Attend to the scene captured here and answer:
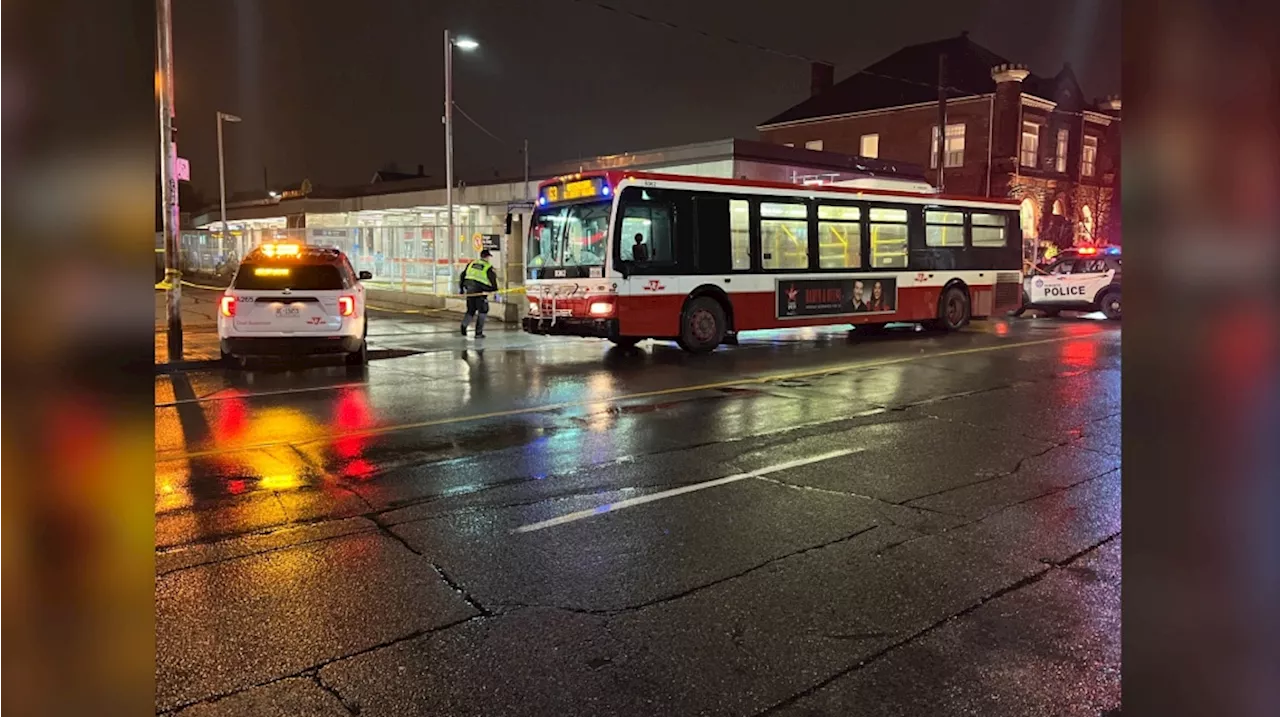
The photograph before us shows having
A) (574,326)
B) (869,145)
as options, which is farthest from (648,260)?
(869,145)

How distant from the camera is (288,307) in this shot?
1270 cm

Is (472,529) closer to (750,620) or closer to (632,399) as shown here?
(750,620)

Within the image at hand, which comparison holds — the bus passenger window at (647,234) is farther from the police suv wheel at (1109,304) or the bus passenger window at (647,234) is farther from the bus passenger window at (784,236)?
the police suv wheel at (1109,304)

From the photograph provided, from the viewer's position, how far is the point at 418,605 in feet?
14.5

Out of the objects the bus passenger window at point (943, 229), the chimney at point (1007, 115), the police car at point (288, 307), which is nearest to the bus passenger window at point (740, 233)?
the bus passenger window at point (943, 229)

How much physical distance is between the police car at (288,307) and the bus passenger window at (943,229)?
496 inches

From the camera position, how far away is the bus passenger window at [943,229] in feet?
65.2

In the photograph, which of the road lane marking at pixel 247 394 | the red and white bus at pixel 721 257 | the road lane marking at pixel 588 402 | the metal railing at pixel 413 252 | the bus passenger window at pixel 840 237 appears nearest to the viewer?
the road lane marking at pixel 588 402

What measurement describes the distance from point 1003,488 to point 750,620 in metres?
3.26

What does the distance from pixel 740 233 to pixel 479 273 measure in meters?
5.40

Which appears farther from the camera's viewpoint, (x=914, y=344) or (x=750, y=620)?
(x=914, y=344)

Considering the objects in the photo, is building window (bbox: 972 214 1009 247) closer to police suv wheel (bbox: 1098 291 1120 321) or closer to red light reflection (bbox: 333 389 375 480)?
police suv wheel (bbox: 1098 291 1120 321)

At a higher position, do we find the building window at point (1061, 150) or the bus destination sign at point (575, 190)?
the building window at point (1061, 150)
